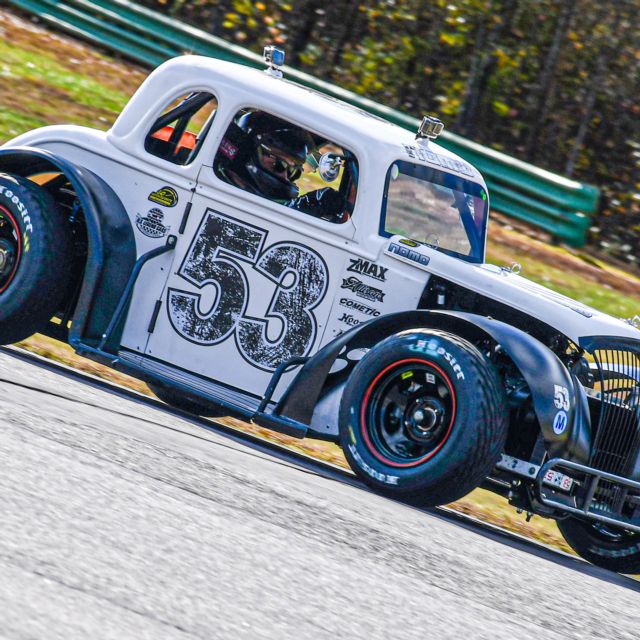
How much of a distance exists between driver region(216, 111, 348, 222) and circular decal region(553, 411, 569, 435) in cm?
200

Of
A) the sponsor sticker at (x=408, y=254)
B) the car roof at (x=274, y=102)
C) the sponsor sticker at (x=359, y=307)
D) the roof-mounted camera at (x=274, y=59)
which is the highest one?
the roof-mounted camera at (x=274, y=59)

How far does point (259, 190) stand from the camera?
702cm

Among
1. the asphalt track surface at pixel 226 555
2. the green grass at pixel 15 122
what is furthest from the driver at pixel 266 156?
the green grass at pixel 15 122

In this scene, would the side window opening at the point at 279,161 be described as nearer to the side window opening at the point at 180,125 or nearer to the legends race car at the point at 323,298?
the legends race car at the point at 323,298

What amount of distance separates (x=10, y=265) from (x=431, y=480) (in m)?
2.90

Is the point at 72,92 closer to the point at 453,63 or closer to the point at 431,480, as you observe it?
the point at 453,63

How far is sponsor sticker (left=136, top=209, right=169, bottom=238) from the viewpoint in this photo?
6.97 m

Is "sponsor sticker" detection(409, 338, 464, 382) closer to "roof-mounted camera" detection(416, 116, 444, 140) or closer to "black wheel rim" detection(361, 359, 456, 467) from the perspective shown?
"black wheel rim" detection(361, 359, 456, 467)

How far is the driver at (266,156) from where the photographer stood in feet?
22.9

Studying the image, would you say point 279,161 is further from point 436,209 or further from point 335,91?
point 335,91

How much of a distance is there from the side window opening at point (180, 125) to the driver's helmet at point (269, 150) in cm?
30

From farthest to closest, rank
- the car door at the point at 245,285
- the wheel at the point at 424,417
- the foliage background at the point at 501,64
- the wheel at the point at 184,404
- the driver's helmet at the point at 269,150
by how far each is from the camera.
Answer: the foliage background at the point at 501,64 < the wheel at the point at 184,404 < the driver's helmet at the point at 269,150 < the car door at the point at 245,285 < the wheel at the point at 424,417

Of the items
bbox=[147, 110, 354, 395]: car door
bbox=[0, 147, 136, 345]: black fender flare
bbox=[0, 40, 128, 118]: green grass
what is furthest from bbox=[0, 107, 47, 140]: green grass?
bbox=[147, 110, 354, 395]: car door

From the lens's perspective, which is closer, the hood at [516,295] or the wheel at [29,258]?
the hood at [516,295]
